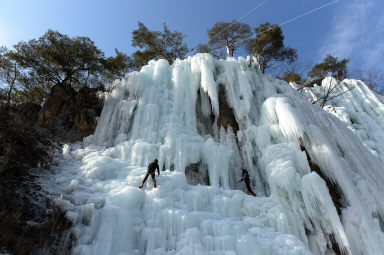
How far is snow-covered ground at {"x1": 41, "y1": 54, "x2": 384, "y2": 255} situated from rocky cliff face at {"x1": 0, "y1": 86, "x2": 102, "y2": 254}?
0.44 metres

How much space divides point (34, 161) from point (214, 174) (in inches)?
219

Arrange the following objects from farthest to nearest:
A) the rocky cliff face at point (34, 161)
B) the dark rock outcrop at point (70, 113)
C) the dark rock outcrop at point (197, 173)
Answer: the dark rock outcrop at point (70, 113), the dark rock outcrop at point (197, 173), the rocky cliff face at point (34, 161)

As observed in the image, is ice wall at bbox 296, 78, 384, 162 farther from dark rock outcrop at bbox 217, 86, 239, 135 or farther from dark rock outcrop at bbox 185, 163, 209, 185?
dark rock outcrop at bbox 185, 163, 209, 185

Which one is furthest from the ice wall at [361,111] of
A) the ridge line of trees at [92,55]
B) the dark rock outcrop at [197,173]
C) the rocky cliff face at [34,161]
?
the rocky cliff face at [34,161]

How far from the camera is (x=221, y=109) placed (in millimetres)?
11109

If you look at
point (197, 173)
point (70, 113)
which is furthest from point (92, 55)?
point (197, 173)

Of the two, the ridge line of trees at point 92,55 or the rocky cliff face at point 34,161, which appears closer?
the rocky cliff face at point 34,161

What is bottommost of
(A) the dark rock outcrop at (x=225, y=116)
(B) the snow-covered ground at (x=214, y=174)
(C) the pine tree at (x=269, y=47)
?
(B) the snow-covered ground at (x=214, y=174)

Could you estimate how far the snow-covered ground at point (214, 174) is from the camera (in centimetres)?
498

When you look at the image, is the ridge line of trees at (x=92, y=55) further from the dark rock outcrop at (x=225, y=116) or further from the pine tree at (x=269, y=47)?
the dark rock outcrop at (x=225, y=116)

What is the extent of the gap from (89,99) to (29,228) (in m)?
8.52

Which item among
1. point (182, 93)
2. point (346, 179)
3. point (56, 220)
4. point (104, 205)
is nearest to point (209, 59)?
point (182, 93)

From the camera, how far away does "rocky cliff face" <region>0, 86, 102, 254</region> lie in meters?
4.07

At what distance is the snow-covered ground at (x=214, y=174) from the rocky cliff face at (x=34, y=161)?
443 mm
